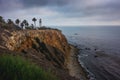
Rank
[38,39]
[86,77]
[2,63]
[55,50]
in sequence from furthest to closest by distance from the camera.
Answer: [55,50], [38,39], [86,77], [2,63]

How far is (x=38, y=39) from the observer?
180 ft

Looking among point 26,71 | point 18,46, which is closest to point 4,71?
point 26,71

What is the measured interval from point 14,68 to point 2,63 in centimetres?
89

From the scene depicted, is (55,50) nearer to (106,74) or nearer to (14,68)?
(106,74)

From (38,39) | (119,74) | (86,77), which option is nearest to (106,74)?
(119,74)

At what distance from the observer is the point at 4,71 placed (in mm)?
9117

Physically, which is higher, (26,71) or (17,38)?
(26,71)

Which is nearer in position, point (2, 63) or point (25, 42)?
point (2, 63)

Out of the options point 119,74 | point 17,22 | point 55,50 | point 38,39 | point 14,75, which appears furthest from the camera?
point 17,22

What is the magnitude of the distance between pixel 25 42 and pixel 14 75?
38239 mm

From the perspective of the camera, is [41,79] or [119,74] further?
[119,74]

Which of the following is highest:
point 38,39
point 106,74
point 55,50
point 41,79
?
point 41,79

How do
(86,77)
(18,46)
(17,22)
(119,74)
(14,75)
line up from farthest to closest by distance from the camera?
1. (17,22)
2. (119,74)
3. (86,77)
4. (18,46)
5. (14,75)

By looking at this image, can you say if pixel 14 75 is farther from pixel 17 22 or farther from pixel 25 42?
pixel 17 22
